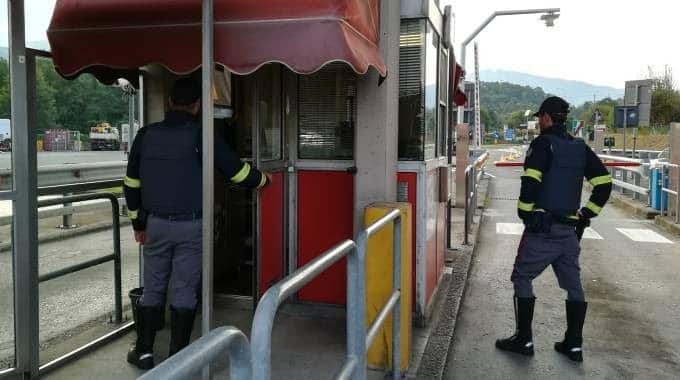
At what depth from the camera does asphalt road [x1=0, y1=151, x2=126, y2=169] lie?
11.6ft

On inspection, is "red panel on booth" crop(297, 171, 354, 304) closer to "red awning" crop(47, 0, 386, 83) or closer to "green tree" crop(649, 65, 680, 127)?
"red awning" crop(47, 0, 386, 83)

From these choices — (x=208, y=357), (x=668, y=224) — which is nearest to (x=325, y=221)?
(x=208, y=357)

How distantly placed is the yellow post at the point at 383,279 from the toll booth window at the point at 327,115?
3.51 feet

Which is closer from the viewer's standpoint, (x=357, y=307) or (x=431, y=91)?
(x=357, y=307)

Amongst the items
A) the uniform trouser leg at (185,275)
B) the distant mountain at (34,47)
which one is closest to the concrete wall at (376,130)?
the uniform trouser leg at (185,275)

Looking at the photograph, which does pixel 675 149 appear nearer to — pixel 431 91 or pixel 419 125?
pixel 431 91

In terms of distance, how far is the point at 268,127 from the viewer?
4859 millimetres

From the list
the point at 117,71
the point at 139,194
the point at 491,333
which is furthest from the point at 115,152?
the point at 491,333

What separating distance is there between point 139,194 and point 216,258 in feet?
5.62

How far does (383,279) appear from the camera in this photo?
3816 mm

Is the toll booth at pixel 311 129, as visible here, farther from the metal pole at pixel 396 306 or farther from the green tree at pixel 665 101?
the green tree at pixel 665 101

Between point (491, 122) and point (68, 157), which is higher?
point (491, 122)

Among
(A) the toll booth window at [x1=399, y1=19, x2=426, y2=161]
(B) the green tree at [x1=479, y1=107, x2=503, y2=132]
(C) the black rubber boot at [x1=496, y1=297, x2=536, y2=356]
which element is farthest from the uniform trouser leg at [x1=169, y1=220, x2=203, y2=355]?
(B) the green tree at [x1=479, y1=107, x2=503, y2=132]

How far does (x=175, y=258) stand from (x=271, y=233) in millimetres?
1176
